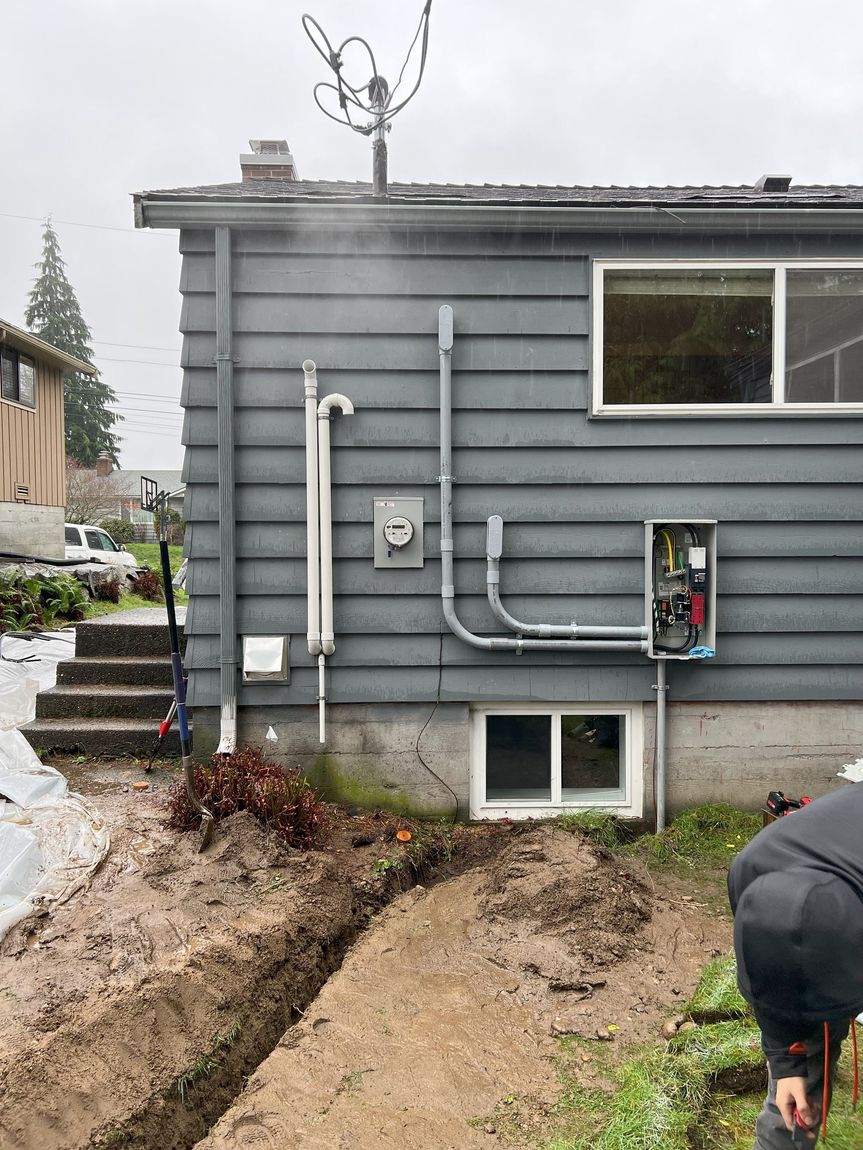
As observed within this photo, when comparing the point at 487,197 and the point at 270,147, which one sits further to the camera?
the point at 270,147

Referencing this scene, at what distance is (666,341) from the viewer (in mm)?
4340

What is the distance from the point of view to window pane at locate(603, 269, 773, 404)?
4328 millimetres

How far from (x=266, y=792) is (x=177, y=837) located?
480mm

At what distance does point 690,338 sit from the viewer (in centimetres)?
435

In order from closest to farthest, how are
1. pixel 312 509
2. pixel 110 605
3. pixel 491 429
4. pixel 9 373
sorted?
pixel 312 509, pixel 491 429, pixel 110 605, pixel 9 373

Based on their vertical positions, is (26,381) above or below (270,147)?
below

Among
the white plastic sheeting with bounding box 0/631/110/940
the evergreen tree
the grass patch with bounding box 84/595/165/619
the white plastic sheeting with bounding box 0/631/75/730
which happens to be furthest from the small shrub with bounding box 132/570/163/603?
the evergreen tree

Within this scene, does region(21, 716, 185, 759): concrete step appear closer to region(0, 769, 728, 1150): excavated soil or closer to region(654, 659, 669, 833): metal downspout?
region(0, 769, 728, 1150): excavated soil

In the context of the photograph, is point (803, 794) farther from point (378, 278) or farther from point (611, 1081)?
point (378, 278)

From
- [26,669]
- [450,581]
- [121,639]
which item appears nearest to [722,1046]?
[450,581]

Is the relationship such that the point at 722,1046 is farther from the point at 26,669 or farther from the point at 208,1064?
the point at 26,669

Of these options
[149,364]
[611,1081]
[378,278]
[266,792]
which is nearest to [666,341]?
[378,278]

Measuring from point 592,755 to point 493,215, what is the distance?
11.3ft

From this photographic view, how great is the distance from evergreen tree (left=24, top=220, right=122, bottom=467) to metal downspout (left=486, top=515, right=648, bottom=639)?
116ft
